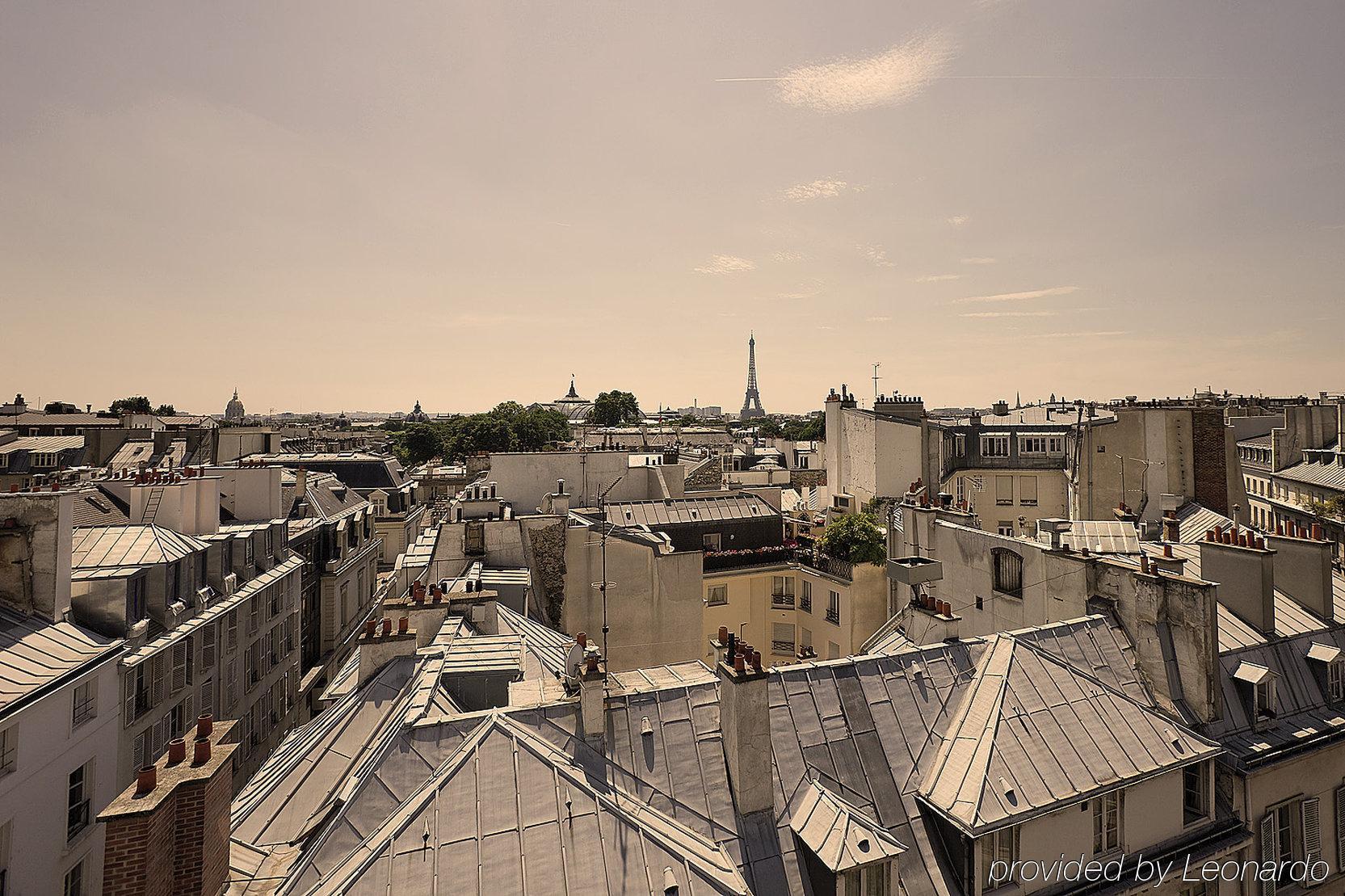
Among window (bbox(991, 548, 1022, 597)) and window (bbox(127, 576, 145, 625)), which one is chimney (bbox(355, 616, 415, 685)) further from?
window (bbox(991, 548, 1022, 597))

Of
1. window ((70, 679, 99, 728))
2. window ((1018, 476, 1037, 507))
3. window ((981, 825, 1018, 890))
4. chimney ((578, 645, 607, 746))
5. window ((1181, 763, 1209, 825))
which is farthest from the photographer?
window ((1018, 476, 1037, 507))

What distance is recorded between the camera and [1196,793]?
11750mm

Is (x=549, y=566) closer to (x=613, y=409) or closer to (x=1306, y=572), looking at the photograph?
(x=1306, y=572)

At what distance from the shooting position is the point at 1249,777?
11.9 meters

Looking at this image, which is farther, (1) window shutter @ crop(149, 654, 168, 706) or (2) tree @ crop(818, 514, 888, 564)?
(2) tree @ crop(818, 514, 888, 564)

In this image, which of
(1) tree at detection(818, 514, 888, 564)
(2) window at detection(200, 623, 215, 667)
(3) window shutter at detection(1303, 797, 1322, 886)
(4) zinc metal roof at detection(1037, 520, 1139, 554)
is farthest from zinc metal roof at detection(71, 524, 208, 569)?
(3) window shutter at detection(1303, 797, 1322, 886)

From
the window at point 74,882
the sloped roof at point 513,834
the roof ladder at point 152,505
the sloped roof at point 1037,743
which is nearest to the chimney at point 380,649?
the sloped roof at point 513,834

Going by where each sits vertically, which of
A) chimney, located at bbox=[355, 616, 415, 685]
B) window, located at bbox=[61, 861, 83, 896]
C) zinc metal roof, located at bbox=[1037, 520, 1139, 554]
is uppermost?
zinc metal roof, located at bbox=[1037, 520, 1139, 554]

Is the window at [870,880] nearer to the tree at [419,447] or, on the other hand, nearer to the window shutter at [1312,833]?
the window shutter at [1312,833]

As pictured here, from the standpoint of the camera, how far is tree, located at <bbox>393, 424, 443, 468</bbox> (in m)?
108

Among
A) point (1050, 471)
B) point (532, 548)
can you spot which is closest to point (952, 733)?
point (532, 548)

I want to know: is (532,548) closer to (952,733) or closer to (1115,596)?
(952,733)

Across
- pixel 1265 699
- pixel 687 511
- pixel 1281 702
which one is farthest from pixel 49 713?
pixel 1281 702

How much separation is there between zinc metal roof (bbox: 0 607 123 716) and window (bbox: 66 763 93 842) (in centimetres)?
216
